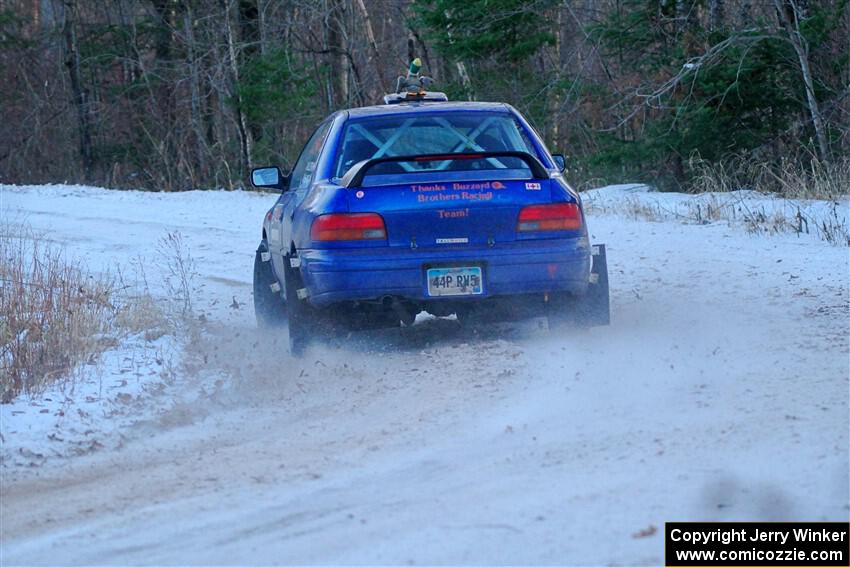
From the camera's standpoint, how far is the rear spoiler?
24.8ft

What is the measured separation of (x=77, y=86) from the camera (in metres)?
37.8

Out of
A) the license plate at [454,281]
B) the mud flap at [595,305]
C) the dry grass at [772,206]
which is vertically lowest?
the mud flap at [595,305]

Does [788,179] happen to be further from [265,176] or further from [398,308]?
[398,308]

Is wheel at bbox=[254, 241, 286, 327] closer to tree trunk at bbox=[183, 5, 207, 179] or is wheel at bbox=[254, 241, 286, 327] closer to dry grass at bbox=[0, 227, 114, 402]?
dry grass at bbox=[0, 227, 114, 402]

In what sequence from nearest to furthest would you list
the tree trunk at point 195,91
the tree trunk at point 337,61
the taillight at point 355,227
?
the taillight at point 355,227 < the tree trunk at point 337,61 < the tree trunk at point 195,91

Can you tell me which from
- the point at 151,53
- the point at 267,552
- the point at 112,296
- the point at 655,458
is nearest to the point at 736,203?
the point at 112,296

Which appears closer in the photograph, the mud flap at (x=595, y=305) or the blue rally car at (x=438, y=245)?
the blue rally car at (x=438, y=245)

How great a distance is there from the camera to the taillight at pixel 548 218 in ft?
24.9

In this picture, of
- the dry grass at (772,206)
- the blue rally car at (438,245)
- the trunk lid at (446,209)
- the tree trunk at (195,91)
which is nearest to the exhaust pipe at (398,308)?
the blue rally car at (438,245)

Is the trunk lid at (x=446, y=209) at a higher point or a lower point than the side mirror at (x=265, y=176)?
lower

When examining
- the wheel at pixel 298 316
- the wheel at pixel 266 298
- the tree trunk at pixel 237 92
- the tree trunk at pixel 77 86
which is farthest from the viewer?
the tree trunk at pixel 77 86

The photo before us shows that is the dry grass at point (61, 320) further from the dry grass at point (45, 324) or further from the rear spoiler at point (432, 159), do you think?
the rear spoiler at point (432, 159)

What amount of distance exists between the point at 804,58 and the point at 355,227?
44.2 feet

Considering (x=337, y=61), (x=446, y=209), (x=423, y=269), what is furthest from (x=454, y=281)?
(x=337, y=61)
